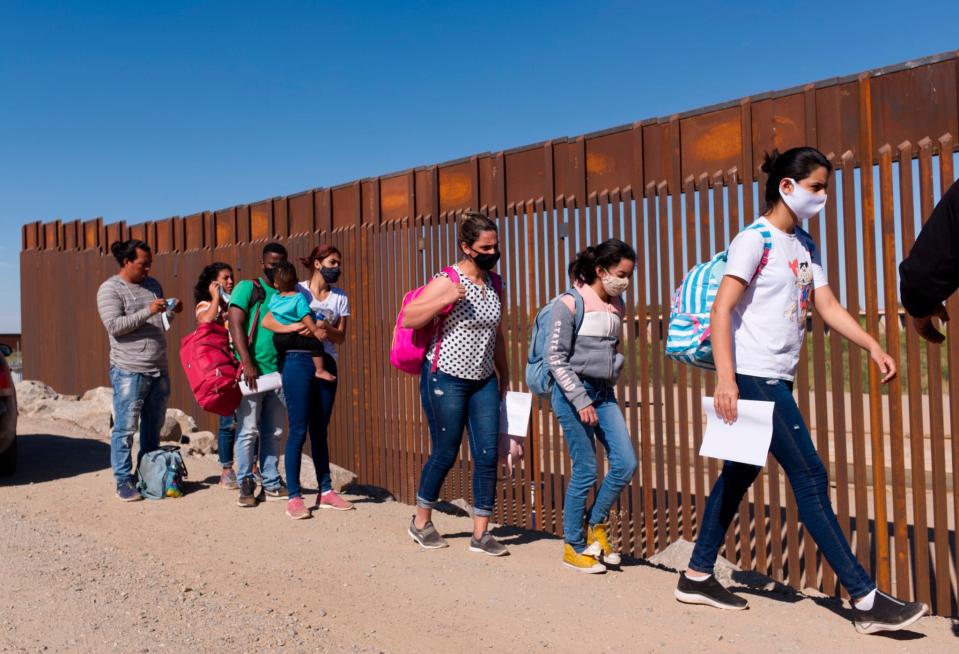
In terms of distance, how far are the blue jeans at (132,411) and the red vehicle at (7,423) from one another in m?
1.55

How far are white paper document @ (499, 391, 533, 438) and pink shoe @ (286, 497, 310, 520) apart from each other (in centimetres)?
173

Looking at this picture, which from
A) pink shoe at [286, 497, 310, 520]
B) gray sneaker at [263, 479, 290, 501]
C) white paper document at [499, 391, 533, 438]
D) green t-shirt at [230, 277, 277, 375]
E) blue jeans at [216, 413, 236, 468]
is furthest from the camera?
blue jeans at [216, 413, 236, 468]

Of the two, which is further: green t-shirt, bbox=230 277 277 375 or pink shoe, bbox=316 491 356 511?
pink shoe, bbox=316 491 356 511

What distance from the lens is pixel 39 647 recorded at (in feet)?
12.5

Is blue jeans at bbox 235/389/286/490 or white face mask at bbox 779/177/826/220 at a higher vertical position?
white face mask at bbox 779/177/826/220

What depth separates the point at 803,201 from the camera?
4027mm

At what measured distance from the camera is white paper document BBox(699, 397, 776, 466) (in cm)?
391

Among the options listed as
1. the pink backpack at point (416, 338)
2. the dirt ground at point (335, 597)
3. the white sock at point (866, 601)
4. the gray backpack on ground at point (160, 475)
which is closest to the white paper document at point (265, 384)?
the dirt ground at point (335, 597)

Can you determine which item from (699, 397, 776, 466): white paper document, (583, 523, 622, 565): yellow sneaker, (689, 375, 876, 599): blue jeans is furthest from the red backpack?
(689, 375, 876, 599): blue jeans

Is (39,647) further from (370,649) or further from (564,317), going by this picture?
(564,317)

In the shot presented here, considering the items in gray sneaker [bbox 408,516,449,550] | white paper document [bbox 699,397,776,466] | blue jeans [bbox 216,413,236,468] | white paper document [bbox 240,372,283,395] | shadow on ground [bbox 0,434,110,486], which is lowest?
gray sneaker [bbox 408,516,449,550]

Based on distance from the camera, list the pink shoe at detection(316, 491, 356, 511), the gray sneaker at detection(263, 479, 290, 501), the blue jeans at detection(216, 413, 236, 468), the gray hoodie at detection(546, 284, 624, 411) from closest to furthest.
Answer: the gray hoodie at detection(546, 284, 624, 411) < the pink shoe at detection(316, 491, 356, 511) < the gray sneaker at detection(263, 479, 290, 501) < the blue jeans at detection(216, 413, 236, 468)

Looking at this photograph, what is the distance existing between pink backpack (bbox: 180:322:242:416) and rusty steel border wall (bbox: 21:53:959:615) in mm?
1633

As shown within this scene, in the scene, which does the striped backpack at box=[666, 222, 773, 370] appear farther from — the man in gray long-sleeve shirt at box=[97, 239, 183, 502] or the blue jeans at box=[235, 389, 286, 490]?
the man in gray long-sleeve shirt at box=[97, 239, 183, 502]
